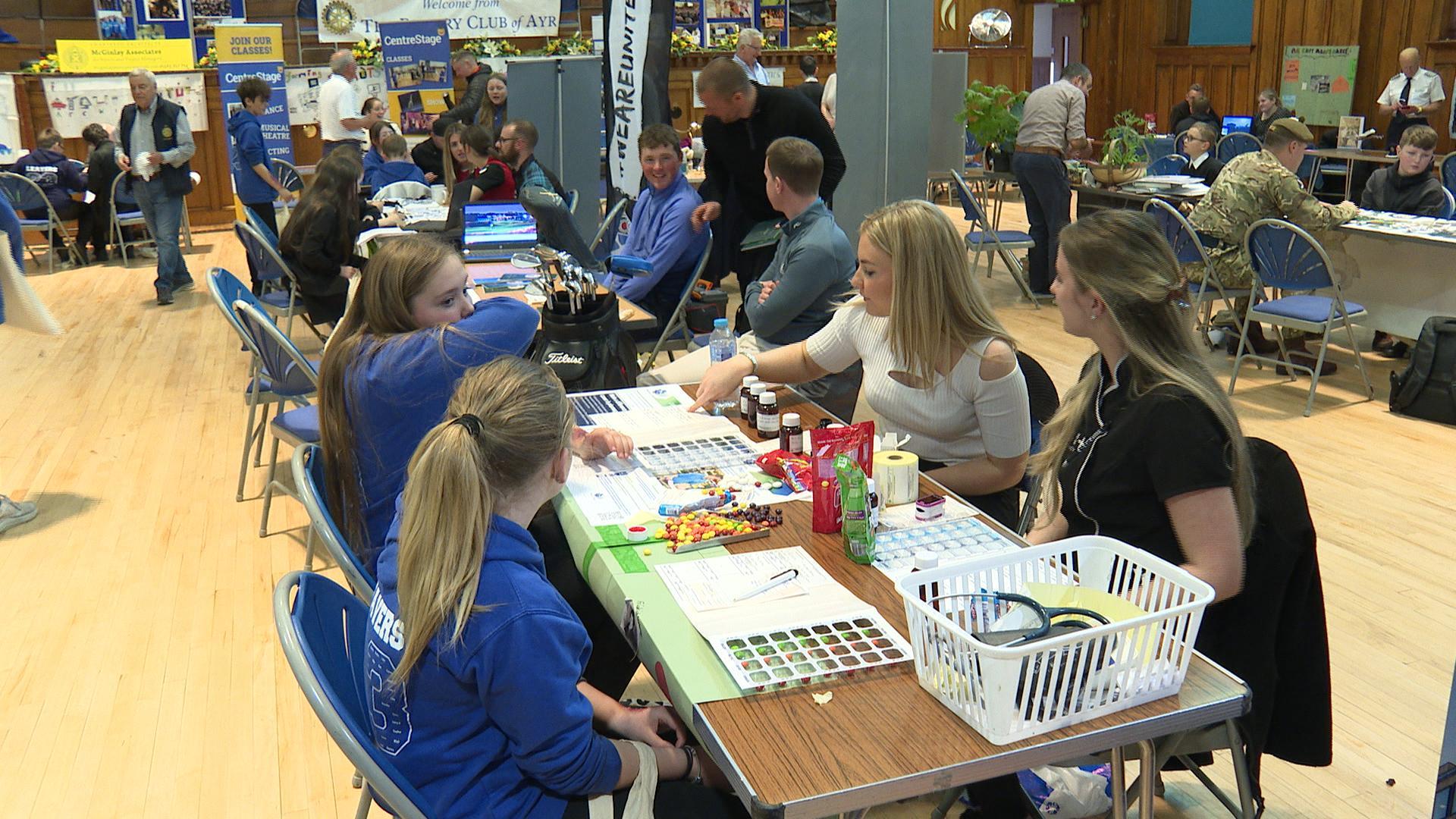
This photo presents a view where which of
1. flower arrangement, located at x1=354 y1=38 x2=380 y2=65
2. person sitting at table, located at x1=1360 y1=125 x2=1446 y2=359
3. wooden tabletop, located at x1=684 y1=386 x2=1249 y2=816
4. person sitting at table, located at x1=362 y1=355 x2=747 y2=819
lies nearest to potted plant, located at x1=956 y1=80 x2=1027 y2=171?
person sitting at table, located at x1=1360 y1=125 x2=1446 y2=359

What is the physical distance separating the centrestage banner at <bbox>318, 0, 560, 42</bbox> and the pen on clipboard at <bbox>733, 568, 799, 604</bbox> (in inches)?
481

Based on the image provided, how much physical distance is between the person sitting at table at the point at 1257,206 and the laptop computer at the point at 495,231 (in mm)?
3409

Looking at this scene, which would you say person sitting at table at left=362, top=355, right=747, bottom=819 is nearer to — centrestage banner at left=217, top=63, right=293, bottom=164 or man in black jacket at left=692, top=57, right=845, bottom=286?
man in black jacket at left=692, top=57, right=845, bottom=286

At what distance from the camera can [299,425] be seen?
3760 millimetres

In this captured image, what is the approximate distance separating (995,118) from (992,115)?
0.11ft

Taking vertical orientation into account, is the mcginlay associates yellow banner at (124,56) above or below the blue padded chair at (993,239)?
above

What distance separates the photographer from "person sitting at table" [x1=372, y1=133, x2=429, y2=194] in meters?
7.67

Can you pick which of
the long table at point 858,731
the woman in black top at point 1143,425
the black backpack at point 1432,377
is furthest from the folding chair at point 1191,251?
the long table at point 858,731

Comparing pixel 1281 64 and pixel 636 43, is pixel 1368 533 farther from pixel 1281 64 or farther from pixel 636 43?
pixel 1281 64

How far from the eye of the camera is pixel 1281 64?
13.5m

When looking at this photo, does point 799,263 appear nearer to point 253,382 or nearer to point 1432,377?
point 253,382

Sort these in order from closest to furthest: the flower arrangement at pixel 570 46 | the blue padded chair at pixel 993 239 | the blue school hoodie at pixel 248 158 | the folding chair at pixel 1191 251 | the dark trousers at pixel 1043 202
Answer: the folding chair at pixel 1191 251 < the blue padded chair at pixel 993 239 < the dark trousers at pixel 1043 202 < the blue school hoodie at pixel 248 158 < the flower arrangement at pixel 570 46

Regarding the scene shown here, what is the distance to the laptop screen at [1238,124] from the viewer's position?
12242 mm

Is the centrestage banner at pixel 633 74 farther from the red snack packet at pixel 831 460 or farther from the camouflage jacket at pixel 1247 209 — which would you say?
the red snack packet at pixel 831 460
